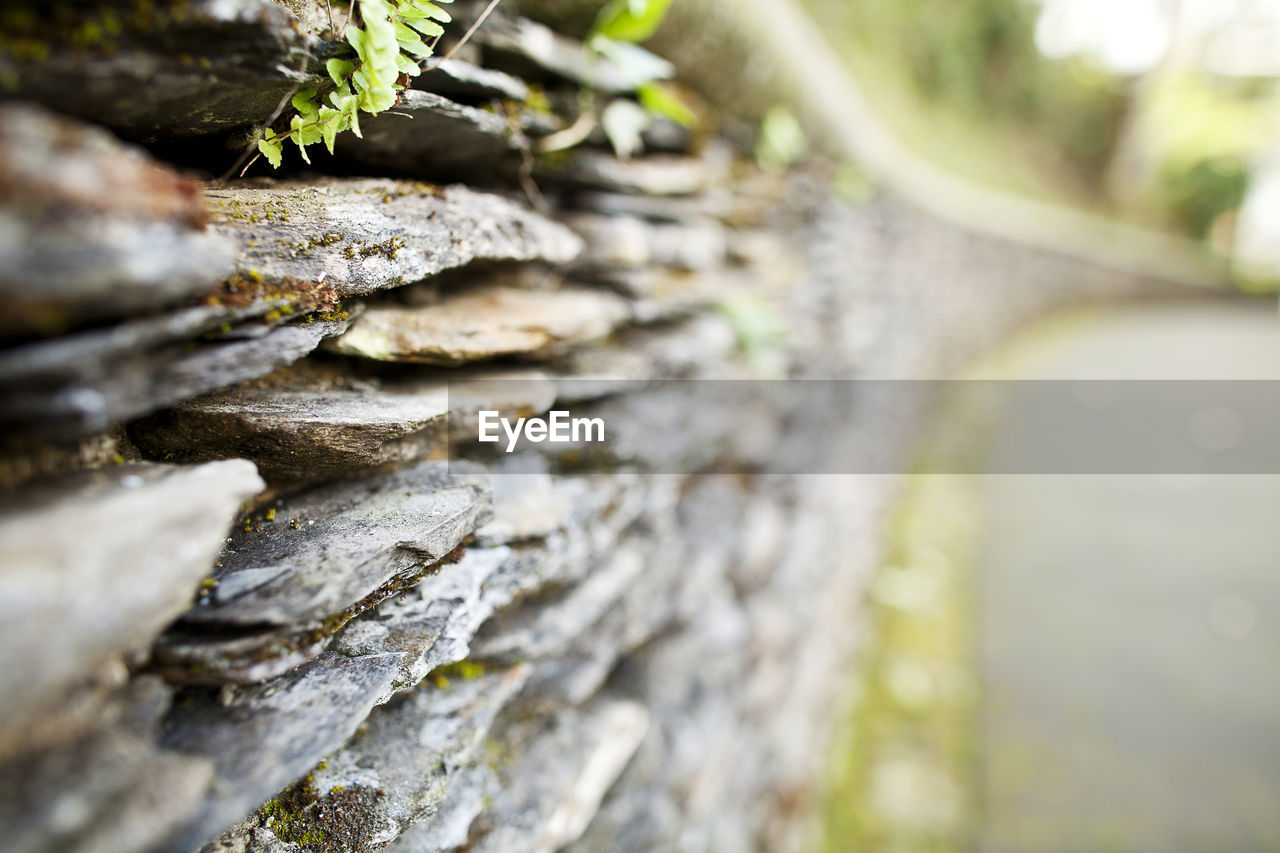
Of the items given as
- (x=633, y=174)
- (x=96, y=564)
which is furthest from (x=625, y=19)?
(x=96, y=564)

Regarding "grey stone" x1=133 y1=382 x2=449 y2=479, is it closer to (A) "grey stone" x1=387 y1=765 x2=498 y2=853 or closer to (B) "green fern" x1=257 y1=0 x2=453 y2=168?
(B) "green fern" x1=257 y1=0 x2=453 y2=168

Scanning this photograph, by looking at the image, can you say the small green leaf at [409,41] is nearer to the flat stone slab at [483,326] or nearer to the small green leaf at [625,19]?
the flat stone slab at [483,326]

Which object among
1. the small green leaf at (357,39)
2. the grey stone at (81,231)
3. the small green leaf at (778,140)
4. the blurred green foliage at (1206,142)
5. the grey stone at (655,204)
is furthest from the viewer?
the blurred green foliage at (1206,142)

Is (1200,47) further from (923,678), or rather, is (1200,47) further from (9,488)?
(9,488)

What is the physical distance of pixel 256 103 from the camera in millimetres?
Result: 723

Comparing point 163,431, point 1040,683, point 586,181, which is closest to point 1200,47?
point 1040,683

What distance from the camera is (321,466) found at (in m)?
0.88

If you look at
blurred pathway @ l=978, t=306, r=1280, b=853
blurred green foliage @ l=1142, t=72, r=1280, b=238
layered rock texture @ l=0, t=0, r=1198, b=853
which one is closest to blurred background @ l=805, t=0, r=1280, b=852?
blurred pathway @ l=978, t=306, r=1280, b=853

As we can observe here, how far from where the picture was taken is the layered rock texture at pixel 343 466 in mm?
511

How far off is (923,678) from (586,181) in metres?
3.15

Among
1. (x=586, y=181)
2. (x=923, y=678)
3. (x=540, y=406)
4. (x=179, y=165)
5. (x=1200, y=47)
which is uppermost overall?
(x=1200, y=47)

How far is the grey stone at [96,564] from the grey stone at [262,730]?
0.36 ft

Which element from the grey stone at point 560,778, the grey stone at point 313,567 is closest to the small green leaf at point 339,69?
the grey stone at point 313,567

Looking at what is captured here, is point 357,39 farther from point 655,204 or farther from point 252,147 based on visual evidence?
point 655,204
